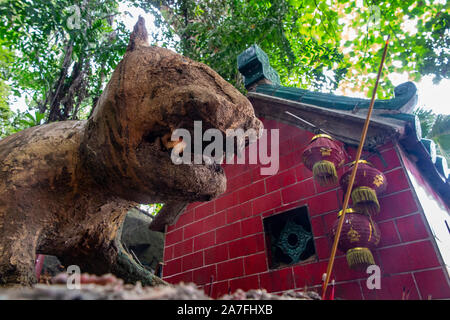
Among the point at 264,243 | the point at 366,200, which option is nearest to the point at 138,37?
the point at 366,200

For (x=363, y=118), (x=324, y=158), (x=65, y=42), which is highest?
(x=65, y=42)

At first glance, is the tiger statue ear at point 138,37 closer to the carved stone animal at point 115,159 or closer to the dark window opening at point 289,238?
the carved stone animal at point 115,159

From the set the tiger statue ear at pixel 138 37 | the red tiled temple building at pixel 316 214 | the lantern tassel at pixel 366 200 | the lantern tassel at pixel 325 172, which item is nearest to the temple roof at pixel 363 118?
the red tiled temple building at pixel 316 214

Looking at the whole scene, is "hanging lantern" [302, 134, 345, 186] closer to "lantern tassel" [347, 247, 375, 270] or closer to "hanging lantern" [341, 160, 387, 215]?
"hanging lantern" [341, 160, 387, 215]

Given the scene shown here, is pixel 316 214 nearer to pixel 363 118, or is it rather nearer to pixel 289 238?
pixel 289 238

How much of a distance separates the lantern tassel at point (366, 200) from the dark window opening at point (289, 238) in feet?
2.52

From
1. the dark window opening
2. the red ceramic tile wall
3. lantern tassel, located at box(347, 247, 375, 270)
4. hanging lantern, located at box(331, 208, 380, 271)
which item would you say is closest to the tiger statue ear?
the red ceramic tile wall

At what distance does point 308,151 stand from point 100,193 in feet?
6.06

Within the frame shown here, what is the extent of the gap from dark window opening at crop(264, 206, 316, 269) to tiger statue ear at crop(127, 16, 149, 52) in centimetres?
238

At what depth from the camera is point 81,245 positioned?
1.85 m

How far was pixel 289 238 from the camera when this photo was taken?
3295 millimetres

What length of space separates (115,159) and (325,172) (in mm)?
1760

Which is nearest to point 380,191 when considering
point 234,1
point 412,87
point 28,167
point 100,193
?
point 412,87

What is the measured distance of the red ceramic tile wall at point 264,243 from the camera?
241cm
